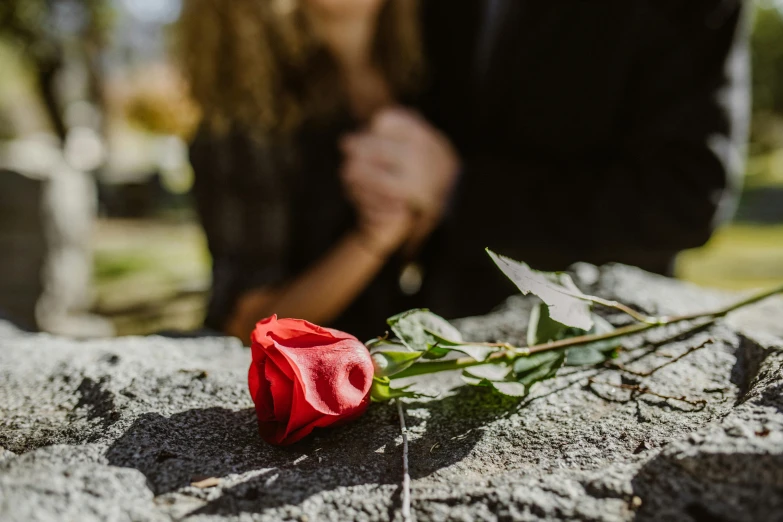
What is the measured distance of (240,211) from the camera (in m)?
2.06

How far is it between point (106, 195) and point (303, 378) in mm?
11717

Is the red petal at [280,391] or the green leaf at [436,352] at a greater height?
the green leaf at [436,352]

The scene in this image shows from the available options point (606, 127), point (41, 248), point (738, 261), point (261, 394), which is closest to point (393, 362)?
point (261, 394)

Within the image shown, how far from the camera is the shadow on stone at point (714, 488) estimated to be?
46 centimetres

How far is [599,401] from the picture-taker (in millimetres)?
704

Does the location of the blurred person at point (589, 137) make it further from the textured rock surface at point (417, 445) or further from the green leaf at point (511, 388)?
the green leaf at point (511, 388)

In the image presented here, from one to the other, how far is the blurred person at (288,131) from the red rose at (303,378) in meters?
1.24

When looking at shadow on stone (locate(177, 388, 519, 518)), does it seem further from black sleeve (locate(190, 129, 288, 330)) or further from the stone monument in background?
the stone monument in background

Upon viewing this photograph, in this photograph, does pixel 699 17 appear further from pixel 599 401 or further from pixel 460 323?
pixel 599 401

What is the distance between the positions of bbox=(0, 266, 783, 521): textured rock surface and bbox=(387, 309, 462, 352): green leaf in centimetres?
10

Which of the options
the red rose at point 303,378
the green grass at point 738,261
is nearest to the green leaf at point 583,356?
the red rose at point 303,378

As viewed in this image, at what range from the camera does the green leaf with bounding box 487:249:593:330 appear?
579 millimetres

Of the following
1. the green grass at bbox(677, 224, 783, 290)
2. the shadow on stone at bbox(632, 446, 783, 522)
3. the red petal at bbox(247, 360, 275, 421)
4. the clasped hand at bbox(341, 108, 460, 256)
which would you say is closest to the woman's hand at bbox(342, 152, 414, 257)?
the clasped hand at bbox(341, 108, 460, 256)

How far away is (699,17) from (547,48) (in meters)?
0.40
